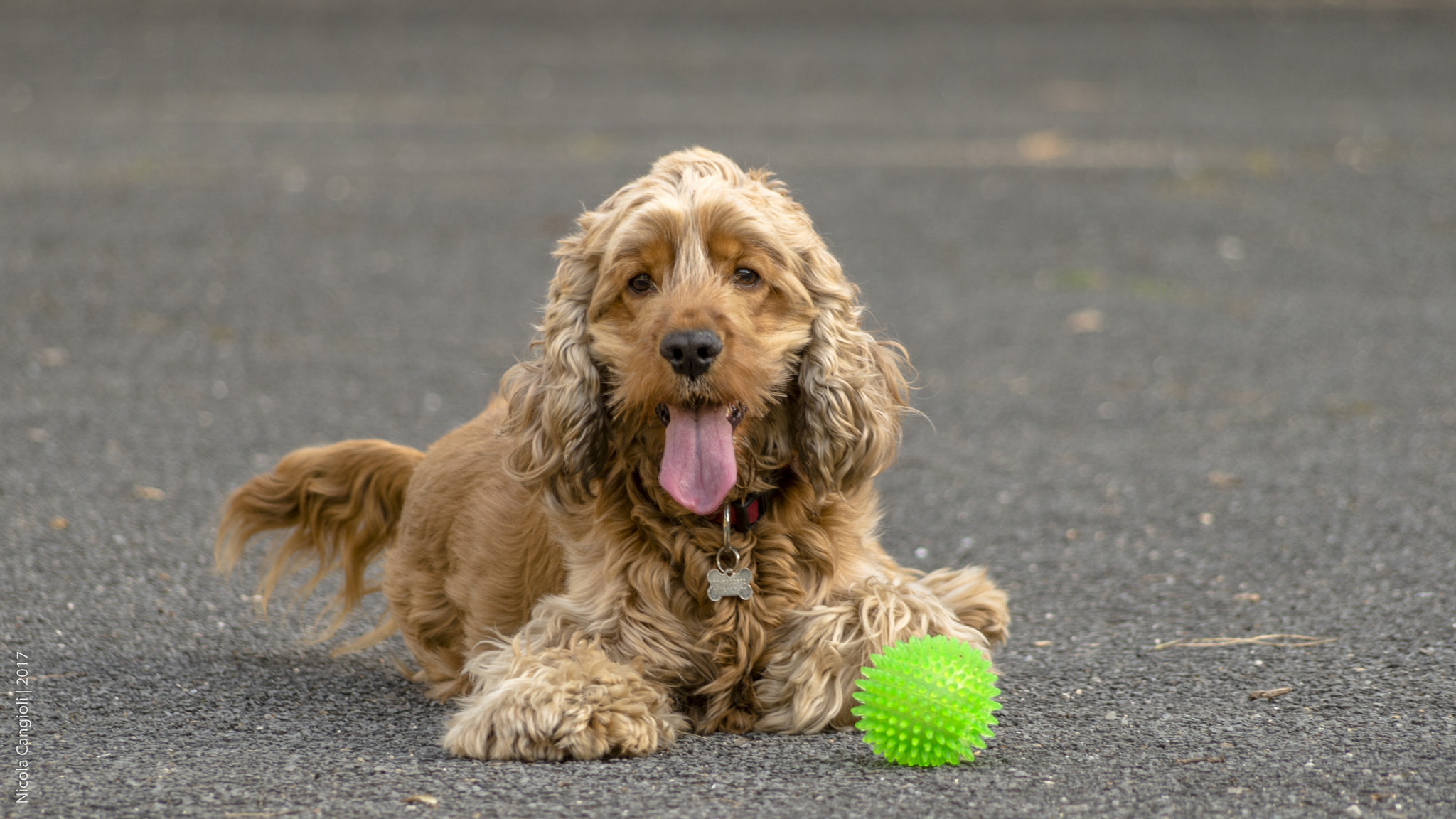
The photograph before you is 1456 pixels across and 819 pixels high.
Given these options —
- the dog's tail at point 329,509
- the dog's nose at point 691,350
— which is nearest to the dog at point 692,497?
the dog's nose at point 691,350

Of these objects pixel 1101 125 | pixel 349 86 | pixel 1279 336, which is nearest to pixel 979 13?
pixel 1101 125

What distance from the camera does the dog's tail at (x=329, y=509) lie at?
562 centimetres

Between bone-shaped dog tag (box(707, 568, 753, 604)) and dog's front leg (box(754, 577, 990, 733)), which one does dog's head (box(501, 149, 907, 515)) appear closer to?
bone-shaped dog tag (box(707, 568, 753, 604))

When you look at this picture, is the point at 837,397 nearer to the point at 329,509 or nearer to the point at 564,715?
the point at 564,715

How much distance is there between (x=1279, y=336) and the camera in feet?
33.8

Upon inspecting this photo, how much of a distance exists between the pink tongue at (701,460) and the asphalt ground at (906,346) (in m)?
0.71

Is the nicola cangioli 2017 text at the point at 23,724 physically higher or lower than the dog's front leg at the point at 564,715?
lower

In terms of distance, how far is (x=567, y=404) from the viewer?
450 centimetres

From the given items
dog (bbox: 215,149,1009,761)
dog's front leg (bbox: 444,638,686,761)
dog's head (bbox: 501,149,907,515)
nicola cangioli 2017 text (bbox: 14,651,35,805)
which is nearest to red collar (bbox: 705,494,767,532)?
dog (bbox: 215,149,1009,761)

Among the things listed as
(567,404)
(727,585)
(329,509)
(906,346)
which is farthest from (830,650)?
(906,346)

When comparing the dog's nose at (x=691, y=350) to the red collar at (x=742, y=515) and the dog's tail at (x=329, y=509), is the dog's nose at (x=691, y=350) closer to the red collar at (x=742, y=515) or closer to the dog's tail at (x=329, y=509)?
the red collar at (x=742, y=515)

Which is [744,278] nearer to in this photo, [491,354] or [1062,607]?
[1062,607]

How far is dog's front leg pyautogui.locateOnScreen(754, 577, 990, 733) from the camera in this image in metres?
4.33

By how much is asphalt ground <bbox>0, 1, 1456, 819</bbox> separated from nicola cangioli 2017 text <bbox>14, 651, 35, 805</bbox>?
0.03 m
